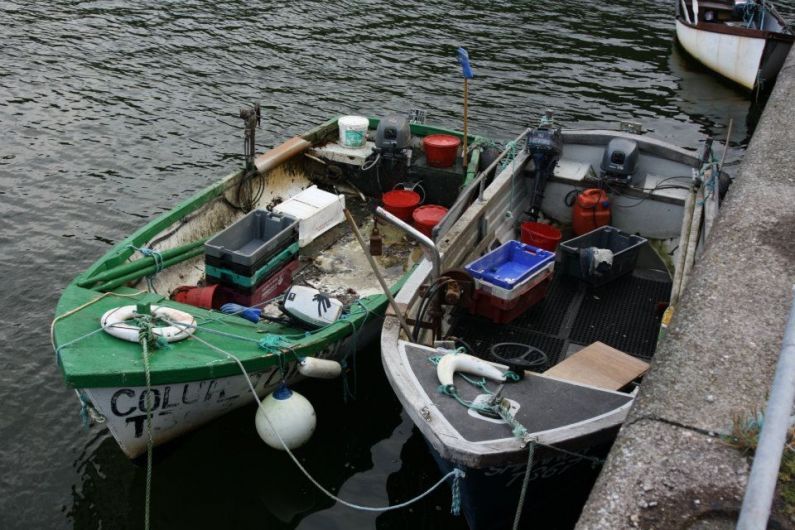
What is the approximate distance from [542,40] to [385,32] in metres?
4.57

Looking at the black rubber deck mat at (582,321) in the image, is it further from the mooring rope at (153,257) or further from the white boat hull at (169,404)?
the mooring rope at (153,257)

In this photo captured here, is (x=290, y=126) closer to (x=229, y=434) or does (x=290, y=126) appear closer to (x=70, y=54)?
(x=70, y=54)

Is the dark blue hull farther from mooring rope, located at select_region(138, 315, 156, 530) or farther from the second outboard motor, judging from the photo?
the second outboard motor

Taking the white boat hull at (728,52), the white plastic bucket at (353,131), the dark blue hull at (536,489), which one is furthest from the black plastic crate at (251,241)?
the white boat hull at (728,52)

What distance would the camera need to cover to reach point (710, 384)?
5297 mm

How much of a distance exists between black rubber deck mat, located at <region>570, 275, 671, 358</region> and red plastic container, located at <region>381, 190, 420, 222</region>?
284 cm

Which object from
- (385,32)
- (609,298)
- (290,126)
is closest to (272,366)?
(609,298)

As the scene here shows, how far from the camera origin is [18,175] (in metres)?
14.4

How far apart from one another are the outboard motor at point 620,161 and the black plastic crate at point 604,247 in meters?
0.94

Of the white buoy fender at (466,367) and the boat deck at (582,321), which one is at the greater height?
the white buoy fender at (466,367)

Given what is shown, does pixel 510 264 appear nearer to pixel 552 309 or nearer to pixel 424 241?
pixel 552 309

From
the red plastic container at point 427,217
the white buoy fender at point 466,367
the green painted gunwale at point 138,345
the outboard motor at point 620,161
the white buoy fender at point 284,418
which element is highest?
the outboard motor at point 620,161

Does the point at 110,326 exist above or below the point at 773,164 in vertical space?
below

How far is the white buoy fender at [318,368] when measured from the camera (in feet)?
25.8
